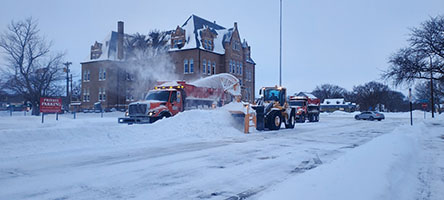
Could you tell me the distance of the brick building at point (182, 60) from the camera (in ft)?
163

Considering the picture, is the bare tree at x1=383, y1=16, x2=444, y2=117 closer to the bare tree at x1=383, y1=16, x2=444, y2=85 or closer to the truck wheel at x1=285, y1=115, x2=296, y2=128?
the bare tree at x1=383, y1=16, x2=444, y2=85

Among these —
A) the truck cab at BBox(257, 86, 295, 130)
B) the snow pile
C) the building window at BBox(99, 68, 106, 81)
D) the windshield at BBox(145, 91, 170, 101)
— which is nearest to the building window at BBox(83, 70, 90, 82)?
the building window at BBox(99, 68, 106, 81)

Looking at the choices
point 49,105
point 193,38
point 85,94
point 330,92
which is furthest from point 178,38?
point 330,92

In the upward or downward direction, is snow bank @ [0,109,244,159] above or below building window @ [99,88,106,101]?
below

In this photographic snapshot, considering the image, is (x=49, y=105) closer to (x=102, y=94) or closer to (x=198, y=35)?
(x=198, y=35)

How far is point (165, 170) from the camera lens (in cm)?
762

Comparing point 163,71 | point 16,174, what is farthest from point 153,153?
point 163,71

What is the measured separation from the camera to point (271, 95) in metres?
22.6

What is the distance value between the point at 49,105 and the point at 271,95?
49.2ft

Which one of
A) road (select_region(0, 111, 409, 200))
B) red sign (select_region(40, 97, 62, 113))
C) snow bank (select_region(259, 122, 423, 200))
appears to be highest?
red sign (select_region(40, 97, 62, 113))

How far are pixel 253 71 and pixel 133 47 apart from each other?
2705 centimetres

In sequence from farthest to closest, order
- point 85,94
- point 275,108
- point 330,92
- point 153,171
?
point 330,92
point 85,94
point 275,108
point 153,171

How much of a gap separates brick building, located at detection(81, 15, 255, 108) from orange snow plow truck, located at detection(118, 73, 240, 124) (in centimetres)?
2476

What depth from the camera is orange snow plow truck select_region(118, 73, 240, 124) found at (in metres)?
19.1
